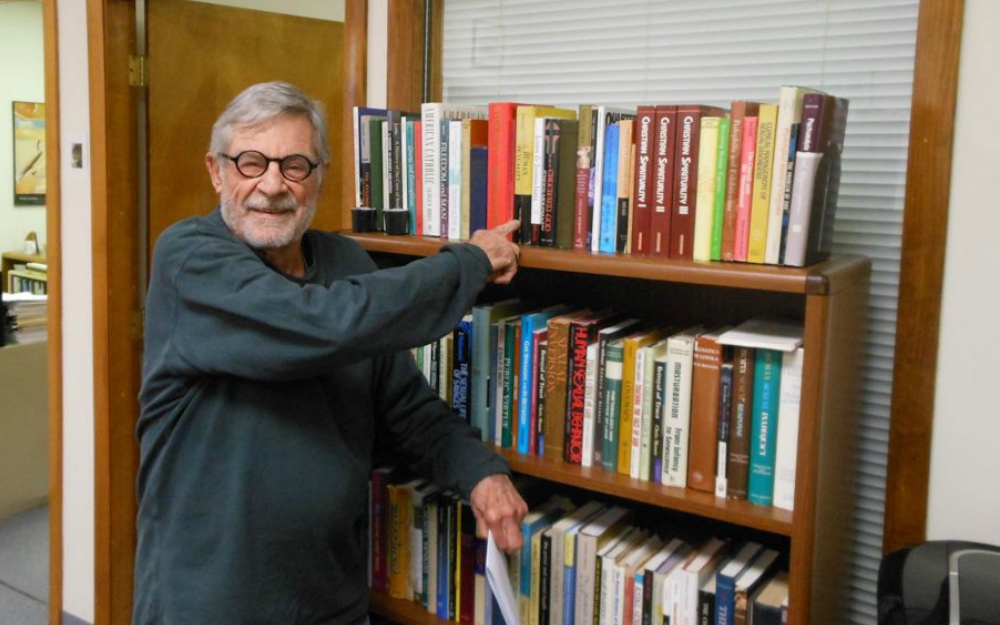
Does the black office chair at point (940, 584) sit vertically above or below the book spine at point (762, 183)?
below

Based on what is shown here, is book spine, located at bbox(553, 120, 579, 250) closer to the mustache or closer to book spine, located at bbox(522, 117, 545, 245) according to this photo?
book spine, located at bbox(522, 117, 545, 245)

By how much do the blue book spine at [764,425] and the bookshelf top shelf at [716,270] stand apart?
119mm

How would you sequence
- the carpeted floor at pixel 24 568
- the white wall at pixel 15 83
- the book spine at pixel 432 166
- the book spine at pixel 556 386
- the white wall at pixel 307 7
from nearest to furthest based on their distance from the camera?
1. the book spine at pixel 556 386
2. the book spine at pixel 432 166
3. the carpeted floor at pixel 24 568
4. the white wall at pixel 307 7
5. the white wall at pixel 15 83

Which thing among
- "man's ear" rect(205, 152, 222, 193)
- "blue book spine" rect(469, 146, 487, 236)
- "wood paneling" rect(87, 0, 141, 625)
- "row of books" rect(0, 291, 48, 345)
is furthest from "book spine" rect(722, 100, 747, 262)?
"row of books" rect(0, 291, 48, 345)

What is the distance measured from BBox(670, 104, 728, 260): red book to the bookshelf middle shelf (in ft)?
1.26

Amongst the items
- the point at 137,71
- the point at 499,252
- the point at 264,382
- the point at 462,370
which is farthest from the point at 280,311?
the point at 137,71

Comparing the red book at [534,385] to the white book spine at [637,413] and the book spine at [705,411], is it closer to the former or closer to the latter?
the white book spine at [637,413]

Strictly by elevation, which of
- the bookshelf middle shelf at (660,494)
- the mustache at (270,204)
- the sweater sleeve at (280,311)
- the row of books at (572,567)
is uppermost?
the mustache at (270,204)

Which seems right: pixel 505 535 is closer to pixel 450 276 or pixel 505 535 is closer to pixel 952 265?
pixel 450 276

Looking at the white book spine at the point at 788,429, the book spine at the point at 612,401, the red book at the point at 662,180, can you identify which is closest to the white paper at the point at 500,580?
the book spine at the point at 612,401

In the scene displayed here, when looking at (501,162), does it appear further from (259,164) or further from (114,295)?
(114,295)

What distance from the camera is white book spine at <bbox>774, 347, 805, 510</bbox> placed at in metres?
1.31

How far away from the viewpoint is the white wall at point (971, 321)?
4.63 feet

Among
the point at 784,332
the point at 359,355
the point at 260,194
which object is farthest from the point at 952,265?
the point at 260,194
